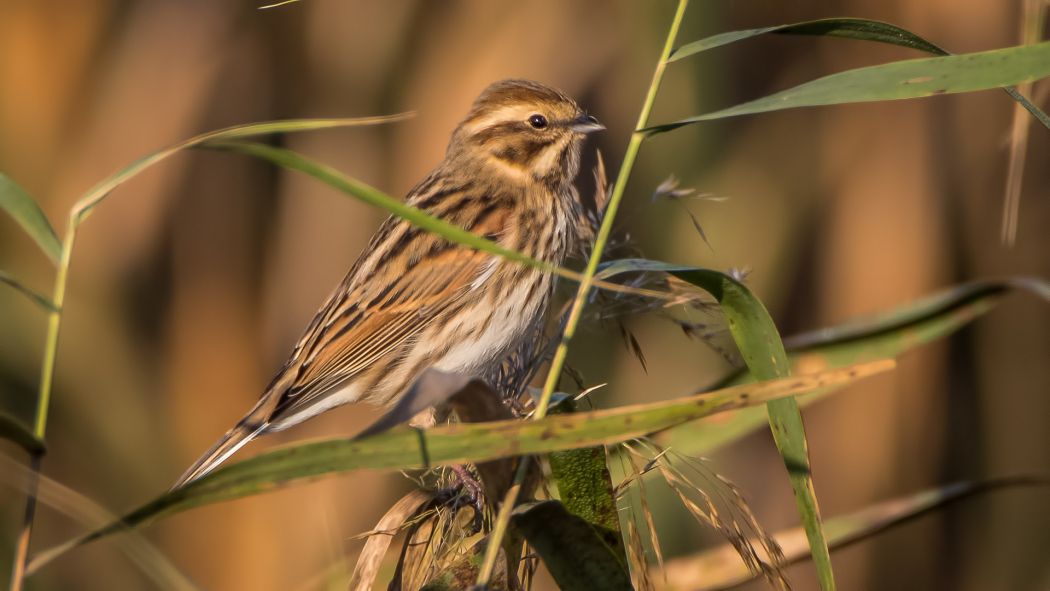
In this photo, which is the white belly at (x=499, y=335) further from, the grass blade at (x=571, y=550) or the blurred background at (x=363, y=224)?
the grass blade at (x=571, y=550)

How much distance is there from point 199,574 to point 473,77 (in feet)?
6.86

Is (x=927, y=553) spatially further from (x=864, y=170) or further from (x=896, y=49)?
(x=896, y=49)

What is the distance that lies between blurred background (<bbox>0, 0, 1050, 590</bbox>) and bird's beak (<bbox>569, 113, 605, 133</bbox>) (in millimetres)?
765

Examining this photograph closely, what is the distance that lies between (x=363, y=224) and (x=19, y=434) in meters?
2.94

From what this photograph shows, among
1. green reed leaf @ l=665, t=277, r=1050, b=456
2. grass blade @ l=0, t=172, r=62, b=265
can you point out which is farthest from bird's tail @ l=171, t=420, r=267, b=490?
grass blade @ l=0, t=172, r=62, b=265

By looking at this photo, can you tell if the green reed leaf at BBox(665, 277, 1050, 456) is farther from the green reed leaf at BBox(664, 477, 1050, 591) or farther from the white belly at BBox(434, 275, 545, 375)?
the white belly at BBox(434, 275, 545, 375)

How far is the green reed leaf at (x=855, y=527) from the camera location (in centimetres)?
208

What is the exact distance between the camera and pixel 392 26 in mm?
3939

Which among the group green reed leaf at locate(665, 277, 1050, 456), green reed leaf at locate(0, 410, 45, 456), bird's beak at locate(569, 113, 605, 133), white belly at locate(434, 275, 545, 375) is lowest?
white belly at locate(434, 275, 545, 375)

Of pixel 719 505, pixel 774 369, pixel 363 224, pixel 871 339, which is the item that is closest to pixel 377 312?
pixel 363 224

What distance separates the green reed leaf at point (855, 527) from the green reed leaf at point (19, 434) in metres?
1.28

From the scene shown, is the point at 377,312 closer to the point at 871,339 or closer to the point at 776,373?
the point at 871,339

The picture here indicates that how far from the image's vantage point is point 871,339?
2.16 metres

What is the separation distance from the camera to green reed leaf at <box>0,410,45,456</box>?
1160mm
